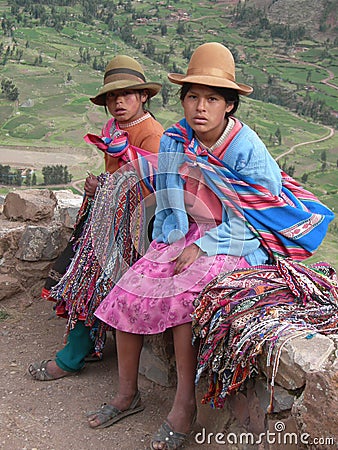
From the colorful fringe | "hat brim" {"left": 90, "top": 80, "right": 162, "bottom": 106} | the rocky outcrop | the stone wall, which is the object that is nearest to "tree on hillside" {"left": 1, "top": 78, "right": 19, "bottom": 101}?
the rocky outcrop

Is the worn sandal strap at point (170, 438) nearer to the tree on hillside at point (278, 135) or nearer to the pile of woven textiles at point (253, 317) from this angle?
the pile of woven textiles at point (253, 317)

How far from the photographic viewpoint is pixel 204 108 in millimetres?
2400

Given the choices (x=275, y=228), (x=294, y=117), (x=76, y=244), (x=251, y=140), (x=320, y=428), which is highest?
(x=251, y=140)

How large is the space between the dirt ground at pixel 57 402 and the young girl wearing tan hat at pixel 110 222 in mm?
111

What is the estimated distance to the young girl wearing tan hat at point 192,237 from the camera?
90.8 inches

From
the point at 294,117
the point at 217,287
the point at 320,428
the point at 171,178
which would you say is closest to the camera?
the point at 320,428

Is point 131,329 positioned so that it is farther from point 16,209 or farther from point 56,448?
point 16,209

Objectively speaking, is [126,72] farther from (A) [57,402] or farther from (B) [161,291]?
(A) [57,402]

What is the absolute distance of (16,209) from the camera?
4.12 metres

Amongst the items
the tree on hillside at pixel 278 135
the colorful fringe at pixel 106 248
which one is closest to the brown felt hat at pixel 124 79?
the colorful fringe at pixel 106 248

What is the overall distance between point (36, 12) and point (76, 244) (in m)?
47.5

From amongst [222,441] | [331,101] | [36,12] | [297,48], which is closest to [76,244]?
[222,441]

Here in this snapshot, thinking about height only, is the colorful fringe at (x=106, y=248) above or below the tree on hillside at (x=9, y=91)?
above

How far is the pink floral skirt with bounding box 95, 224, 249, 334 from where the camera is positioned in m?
2.31
